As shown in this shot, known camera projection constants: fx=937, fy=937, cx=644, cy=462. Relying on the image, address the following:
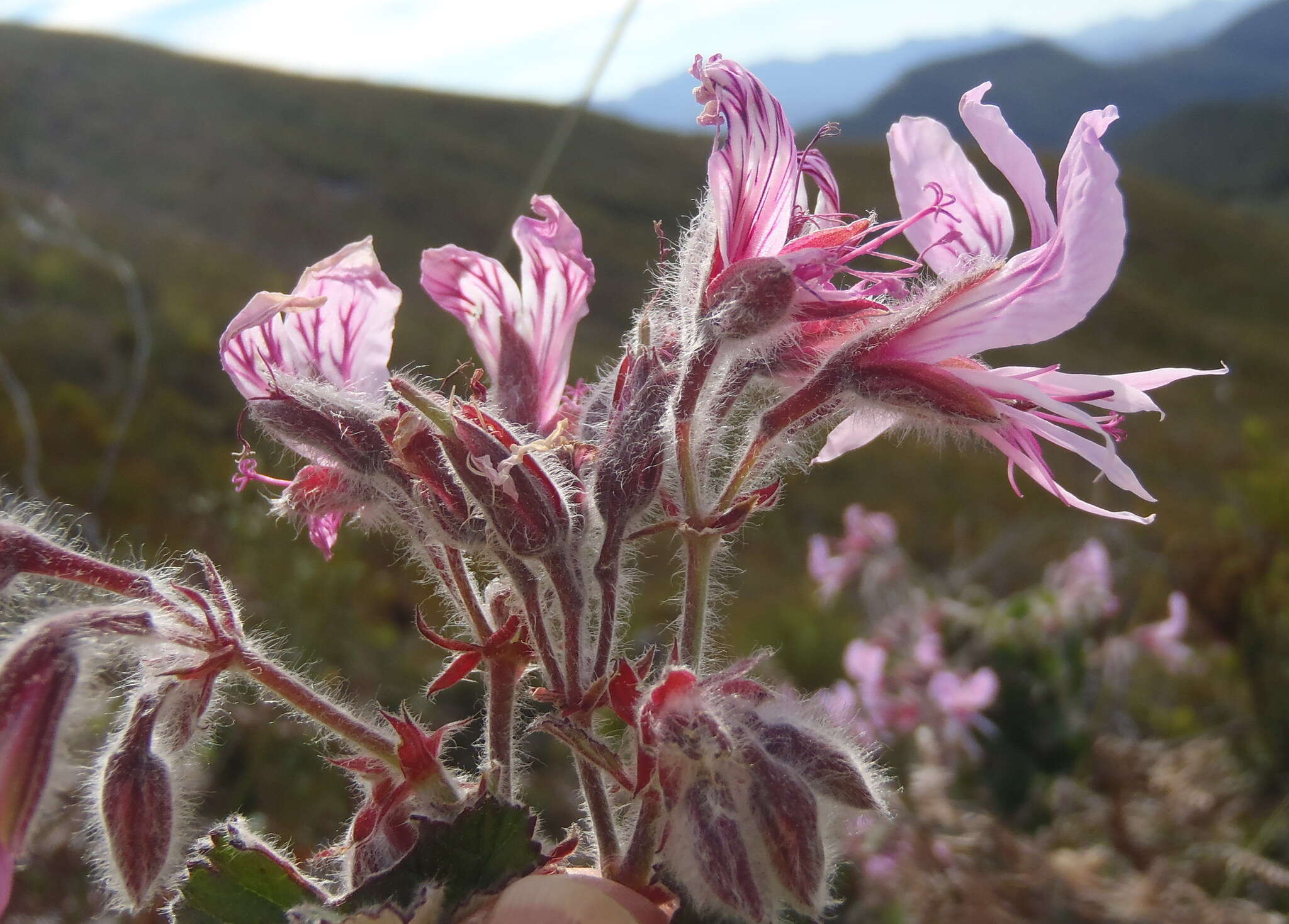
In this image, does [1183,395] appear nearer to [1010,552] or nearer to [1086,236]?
[1010,552]

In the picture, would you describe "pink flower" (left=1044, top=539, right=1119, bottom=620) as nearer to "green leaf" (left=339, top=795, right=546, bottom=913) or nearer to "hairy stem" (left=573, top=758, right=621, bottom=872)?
"hairy stem" (left=573, top=758, right=621, bottom=872)

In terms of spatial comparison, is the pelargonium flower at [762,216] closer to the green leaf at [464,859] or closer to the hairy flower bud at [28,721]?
the green leaf at [464,859]

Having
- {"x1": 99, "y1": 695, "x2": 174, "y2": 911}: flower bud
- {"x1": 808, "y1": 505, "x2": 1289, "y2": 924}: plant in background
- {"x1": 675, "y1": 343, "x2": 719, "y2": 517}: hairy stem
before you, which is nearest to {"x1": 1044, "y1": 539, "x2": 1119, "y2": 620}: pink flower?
{"x1": 808, "y1": 505, "x2": 1289, "y2": 924}: plant in background

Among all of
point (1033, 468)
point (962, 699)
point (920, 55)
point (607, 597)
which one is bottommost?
point (962, 699)

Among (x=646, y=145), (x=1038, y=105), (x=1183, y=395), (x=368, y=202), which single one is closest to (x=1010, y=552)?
(x=1183, y=395)

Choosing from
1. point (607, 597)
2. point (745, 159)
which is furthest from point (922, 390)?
point (607, 597)

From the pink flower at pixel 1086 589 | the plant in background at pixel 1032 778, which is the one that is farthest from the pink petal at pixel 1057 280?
the pink flower at pixel 1086 589

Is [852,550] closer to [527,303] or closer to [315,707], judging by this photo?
[527,303]
